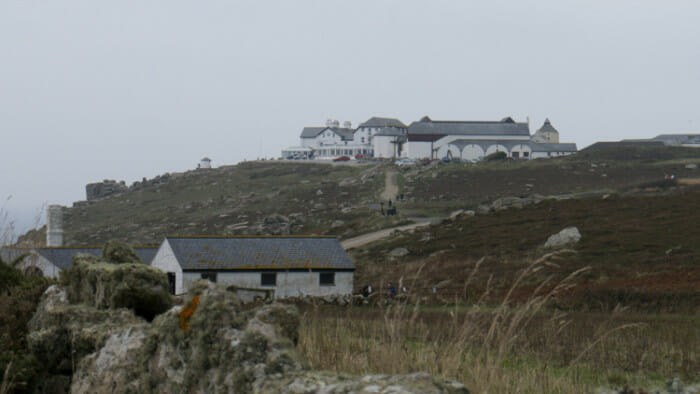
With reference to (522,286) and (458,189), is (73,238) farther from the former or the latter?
(522,286)

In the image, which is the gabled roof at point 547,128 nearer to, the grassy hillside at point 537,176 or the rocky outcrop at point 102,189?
the grassy hillside at point 537,176

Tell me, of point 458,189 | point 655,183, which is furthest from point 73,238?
point 655,183

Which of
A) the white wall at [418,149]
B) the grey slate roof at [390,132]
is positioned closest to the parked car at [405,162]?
the white wall at [418,149]

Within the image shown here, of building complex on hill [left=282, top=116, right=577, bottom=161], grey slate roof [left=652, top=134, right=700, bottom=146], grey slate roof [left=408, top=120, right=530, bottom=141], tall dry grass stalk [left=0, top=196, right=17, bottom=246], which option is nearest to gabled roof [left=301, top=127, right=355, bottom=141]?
building complex on hill [left=282, top=116, right=577, bottom=161]

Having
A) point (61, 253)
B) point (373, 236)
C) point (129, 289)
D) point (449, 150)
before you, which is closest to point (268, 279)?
point (61, 253)

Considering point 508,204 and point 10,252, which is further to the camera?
point 508,204

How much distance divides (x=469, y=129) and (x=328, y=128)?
151 feet

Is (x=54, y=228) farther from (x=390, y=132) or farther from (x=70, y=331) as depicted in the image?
(x=390, y=132)

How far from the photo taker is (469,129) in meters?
136

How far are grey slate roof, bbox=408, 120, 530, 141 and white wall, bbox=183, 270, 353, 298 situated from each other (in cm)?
10208

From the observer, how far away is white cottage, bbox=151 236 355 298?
33.6 meters

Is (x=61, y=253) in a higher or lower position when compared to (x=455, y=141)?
lower

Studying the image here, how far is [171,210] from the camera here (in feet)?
336

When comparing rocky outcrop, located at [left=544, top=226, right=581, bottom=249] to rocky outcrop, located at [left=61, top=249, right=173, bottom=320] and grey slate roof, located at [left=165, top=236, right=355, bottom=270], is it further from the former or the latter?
rocky outcrop, located at [left=61, top=249, right=173, bottom=320]
